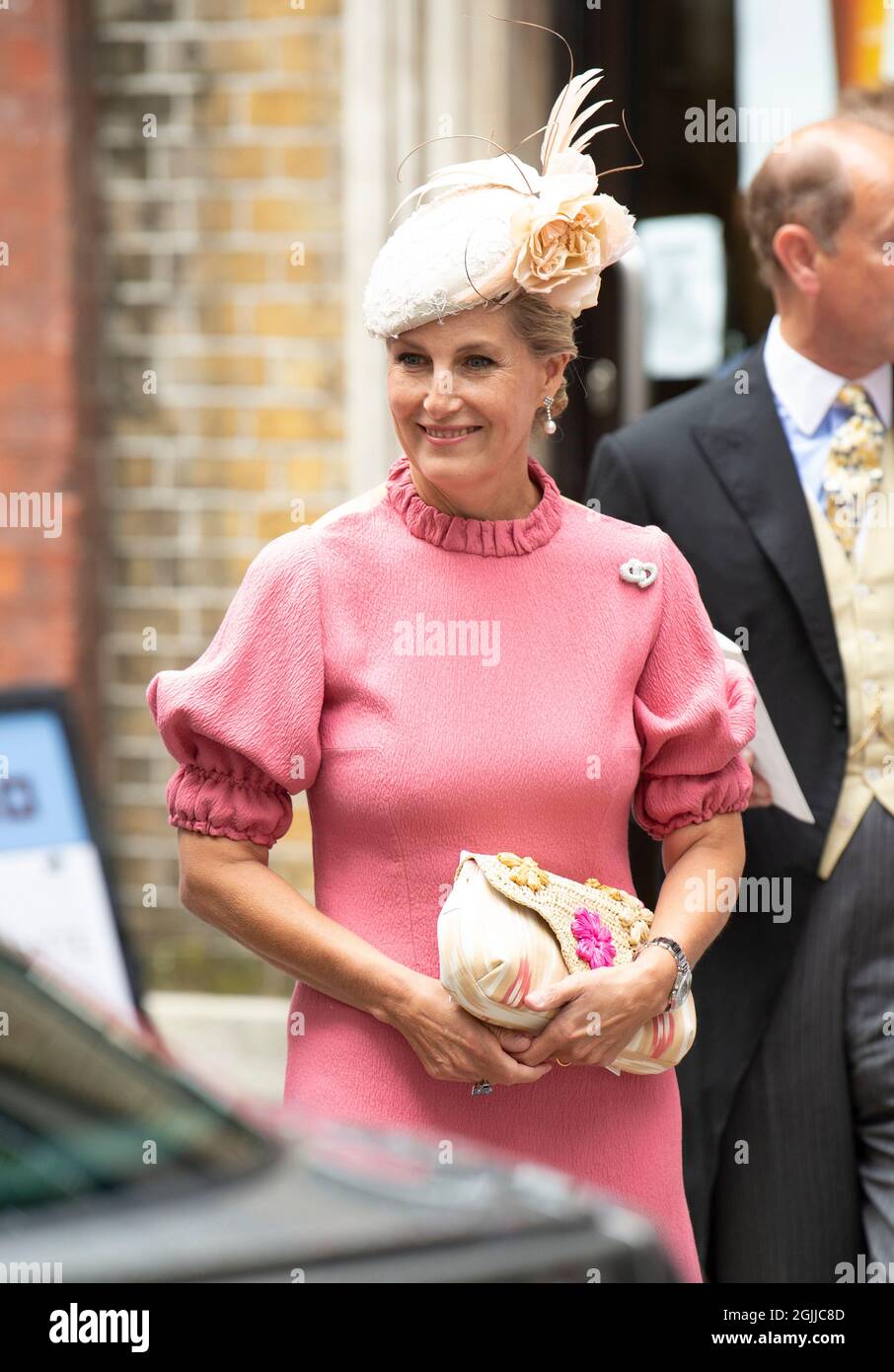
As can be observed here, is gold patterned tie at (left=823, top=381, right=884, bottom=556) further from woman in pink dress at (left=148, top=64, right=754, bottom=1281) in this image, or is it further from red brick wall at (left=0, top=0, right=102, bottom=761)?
red brick wall at (left=0, top=0, right=102, bottom=761)

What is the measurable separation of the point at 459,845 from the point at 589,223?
0.76 metres

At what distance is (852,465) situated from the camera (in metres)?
3.12

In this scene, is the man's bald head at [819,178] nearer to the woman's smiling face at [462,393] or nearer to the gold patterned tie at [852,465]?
the gold patterned tie at [852,465]

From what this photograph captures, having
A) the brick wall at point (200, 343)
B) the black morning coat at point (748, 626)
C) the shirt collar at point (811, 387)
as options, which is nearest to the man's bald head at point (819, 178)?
the shirt collar at point (811, 387)

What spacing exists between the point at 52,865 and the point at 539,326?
1.89 meters

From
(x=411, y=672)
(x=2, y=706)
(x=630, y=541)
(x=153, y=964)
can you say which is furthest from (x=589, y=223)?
(x=153, y=964)

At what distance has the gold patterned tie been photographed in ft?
10.1

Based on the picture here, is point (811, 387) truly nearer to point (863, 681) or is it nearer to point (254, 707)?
point (863, 681)

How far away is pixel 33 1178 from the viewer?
145 centimetres

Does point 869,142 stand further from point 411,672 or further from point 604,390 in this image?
point 604,390

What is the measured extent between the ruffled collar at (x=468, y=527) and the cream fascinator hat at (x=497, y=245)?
0.68ft

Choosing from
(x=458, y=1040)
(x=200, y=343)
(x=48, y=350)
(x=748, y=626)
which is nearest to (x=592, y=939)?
(x=458, y=1040)

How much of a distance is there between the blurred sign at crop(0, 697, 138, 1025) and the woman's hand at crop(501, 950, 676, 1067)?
63.7 inches
